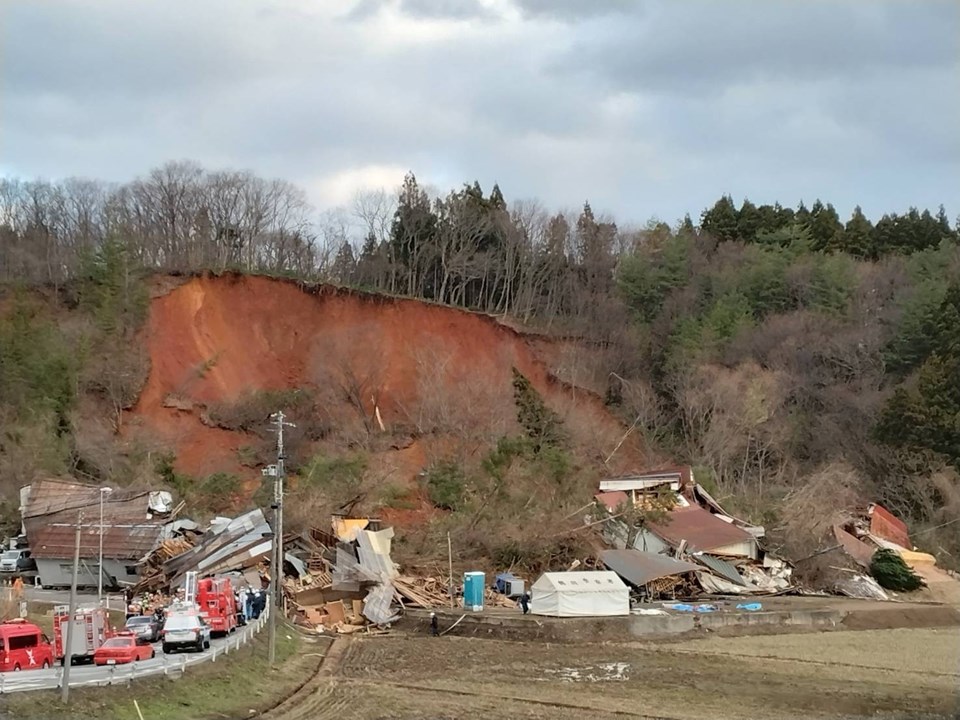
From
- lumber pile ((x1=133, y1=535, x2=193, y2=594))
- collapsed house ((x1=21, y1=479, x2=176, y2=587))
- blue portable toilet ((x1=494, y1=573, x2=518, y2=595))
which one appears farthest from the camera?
collapsed house ((x1=21, y1=479, x2=176, y2=587))

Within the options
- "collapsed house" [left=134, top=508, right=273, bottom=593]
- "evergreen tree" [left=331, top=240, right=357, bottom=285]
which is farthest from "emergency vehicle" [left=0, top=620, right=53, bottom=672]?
"evergreen tree" [left=331, top=240, right=357, bottom=285]

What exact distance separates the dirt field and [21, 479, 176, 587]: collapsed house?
42.2 ft

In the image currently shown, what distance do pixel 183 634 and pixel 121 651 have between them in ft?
6.16

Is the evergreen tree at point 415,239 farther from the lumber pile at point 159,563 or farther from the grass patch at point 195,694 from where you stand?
the grass patch at point 195,694

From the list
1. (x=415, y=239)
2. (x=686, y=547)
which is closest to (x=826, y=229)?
(x=415, y=239)

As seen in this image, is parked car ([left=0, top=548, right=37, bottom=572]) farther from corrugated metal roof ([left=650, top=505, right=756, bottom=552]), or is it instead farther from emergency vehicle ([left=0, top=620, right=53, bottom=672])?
corrugated metal roof ([left=650, top=505, right=756, bottom=552])

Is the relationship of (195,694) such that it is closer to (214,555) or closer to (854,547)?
(214,555)

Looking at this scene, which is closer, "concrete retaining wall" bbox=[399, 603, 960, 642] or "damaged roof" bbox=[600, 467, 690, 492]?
"concrete retaining wall" bbox=[399, 603, 960, 642]

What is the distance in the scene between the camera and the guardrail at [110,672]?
16.5 meters

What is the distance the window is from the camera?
1875 cm

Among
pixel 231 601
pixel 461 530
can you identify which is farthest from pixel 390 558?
pixel 231 601

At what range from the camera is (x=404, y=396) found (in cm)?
5531

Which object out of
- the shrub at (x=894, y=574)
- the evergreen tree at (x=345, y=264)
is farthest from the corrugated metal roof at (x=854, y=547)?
the evergreen tree at (x=345, y=264)

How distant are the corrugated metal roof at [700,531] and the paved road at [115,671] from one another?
19.3m
